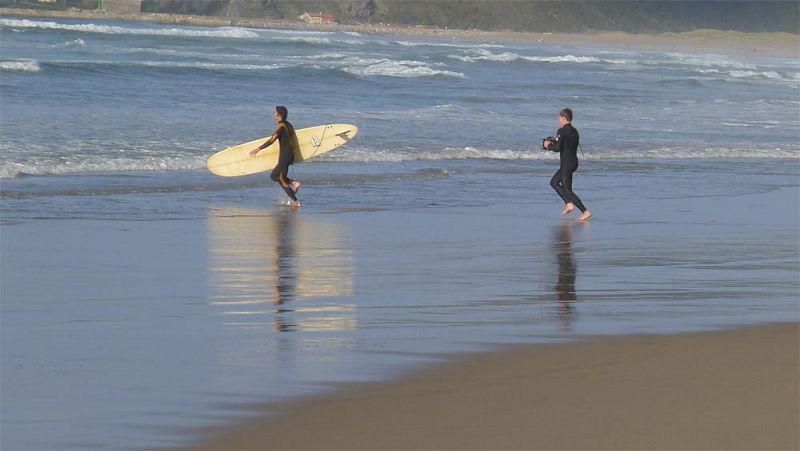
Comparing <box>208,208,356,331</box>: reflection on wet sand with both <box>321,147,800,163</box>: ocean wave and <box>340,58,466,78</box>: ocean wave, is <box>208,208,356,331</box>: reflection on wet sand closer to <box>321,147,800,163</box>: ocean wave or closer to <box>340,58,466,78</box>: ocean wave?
<box>321,147,800,163</box>: ocean wave

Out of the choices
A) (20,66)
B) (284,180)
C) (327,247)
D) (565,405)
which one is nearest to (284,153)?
(284,180)

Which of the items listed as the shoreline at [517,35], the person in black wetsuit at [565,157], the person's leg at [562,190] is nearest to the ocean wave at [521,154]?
the person in black wetsuit at [565,157]

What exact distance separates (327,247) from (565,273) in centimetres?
203

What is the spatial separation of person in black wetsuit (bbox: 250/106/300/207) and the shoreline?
74.1 metres

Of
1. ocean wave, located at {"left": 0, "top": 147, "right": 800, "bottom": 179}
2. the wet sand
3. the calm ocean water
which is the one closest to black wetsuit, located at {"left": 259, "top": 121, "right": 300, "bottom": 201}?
the calm ocean water

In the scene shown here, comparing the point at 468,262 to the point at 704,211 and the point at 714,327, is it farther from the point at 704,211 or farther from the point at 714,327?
the point at 704,211

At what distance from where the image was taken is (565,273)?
9.06 metres

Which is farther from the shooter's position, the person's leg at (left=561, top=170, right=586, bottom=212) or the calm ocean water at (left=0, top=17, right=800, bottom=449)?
the person's leg at (left=561, top=170, right=586, bottom=212)

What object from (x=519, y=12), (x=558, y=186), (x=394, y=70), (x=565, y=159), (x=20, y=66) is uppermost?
(x=519, y=12)

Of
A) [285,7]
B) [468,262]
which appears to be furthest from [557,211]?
[285,7]

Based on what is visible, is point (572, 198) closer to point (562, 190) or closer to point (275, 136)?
point (562, 190)

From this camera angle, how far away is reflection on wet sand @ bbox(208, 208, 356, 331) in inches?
283

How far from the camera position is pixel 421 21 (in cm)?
12069

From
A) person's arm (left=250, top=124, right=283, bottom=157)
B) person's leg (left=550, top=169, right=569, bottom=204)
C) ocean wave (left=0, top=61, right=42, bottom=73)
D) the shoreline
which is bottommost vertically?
the shoreline
